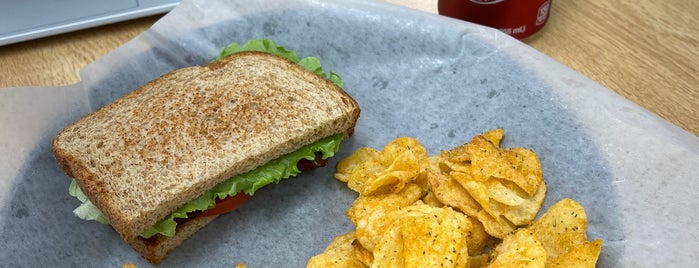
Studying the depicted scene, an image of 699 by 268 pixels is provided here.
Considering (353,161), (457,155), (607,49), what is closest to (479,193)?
(457,155)

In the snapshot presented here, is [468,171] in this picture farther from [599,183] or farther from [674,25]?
[674,25]

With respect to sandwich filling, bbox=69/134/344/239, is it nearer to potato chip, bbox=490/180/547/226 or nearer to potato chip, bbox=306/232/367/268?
potato chip, bbox=306/232/367/268

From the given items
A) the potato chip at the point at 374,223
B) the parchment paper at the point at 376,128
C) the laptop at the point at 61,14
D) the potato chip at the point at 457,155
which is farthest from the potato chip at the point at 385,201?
the laptop at the point at 61,14

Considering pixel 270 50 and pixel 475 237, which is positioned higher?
pixel 270 50

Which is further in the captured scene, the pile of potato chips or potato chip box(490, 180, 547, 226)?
potato chip box(490, 180, 547, 226)

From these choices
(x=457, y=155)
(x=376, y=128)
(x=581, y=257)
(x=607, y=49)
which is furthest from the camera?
(x=607, y=49)

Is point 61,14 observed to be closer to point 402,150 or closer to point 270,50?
point 270,50

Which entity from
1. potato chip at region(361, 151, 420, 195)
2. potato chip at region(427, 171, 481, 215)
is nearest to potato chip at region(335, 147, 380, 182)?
potato chip at region(361, 151, 420, 195)

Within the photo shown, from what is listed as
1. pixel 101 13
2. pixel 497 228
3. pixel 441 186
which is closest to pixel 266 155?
pixel 441 186
